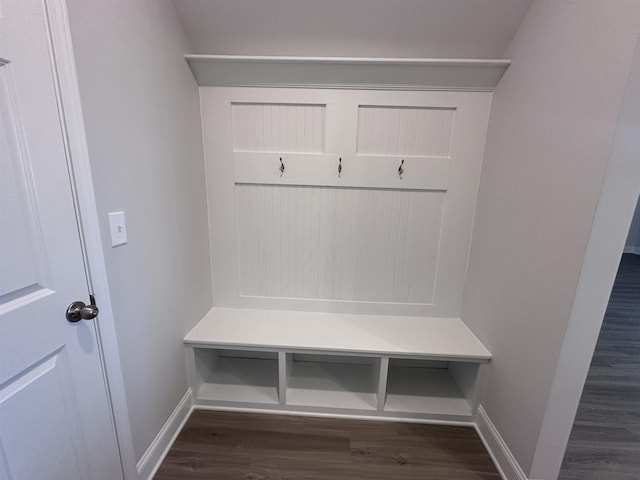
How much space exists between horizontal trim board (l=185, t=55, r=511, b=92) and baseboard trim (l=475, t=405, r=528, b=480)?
74.1 inches

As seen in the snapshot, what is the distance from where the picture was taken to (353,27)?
148 cm

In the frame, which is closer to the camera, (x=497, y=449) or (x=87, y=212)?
(x=87, y=212)

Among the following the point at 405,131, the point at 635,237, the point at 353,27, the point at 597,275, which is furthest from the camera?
the point at 635,237

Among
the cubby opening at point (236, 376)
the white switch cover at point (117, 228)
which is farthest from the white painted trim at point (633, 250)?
the white switch cover at point (117, 228)

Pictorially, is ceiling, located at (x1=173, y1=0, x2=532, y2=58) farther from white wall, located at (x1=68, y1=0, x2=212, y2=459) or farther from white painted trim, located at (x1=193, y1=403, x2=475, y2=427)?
white painted trim, located at (x1=193, y1=403, x2=475, y2=427)

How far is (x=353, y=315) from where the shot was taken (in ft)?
6.64

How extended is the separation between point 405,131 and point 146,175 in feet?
4.67

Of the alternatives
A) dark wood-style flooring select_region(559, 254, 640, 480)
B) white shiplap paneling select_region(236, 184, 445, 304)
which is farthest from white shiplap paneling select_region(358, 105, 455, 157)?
dark wood-style flooring select_region(559, 254, 640, 480)

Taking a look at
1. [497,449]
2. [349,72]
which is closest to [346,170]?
[349,72]

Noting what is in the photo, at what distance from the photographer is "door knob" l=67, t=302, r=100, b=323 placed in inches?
35.6

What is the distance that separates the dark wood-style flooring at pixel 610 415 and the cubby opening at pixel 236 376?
64.1 inches

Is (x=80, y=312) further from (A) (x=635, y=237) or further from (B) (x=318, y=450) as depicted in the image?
(A) (x=635, y=237)

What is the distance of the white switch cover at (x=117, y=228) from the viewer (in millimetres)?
1083

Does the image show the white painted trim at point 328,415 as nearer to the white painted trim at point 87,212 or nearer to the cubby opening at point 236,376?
the cubby opening at point 236,376
